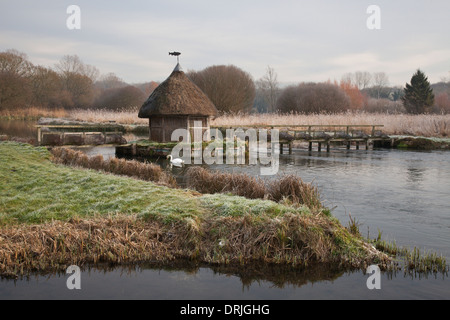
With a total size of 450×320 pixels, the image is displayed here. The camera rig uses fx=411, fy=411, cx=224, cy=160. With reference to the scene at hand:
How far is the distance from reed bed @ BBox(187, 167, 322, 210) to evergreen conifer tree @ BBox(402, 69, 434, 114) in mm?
43578

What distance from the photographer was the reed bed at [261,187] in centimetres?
840

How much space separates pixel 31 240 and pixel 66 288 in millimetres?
1202

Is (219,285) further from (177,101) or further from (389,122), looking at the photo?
(389,122)

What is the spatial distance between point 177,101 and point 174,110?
57cm

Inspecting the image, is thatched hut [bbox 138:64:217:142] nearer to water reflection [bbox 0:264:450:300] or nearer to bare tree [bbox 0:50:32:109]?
water reflection [bbox 0:264:450:300]

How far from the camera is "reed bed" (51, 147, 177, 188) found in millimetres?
11273

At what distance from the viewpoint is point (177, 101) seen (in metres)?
19.2

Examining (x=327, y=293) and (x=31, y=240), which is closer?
(x=327, y=293)

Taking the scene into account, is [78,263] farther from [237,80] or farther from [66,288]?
[237,80]

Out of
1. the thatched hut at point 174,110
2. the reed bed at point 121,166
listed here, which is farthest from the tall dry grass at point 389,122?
Answer: the reed bed at point 121,166

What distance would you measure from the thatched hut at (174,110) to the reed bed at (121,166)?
17.0 ft

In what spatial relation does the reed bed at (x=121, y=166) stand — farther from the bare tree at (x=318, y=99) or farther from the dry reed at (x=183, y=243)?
the bare tree at (x=318, y=99)
